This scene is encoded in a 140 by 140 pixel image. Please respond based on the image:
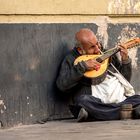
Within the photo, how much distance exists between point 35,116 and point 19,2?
1.18 metres

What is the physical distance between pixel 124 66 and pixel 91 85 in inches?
17.0

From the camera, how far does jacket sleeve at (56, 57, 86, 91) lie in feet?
24.7

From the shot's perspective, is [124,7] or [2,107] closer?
[2,107]

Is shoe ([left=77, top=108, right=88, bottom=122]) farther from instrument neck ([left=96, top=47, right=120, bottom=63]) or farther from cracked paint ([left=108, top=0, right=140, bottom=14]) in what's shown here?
cracked paint ([left=108, top=0, right=140, bottom=14])

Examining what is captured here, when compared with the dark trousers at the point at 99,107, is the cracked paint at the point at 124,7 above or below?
above

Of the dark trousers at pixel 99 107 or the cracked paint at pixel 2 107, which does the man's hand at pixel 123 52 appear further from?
the cracked paint at pixel 2 107

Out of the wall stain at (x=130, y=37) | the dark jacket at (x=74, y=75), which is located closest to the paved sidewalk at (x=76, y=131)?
the dark jacket at (x=74, y=75)

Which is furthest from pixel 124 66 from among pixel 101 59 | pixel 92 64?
pixel 92 64

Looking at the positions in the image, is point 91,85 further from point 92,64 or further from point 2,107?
point 2,107

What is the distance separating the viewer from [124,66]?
7.87 metres

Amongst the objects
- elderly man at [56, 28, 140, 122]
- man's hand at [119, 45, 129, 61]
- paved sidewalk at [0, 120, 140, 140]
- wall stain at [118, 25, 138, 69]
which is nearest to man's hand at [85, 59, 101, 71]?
elderly man at [56, 28, 140, 122]

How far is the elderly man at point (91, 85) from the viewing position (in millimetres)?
7594

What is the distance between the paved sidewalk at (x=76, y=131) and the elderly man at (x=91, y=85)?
0.17 metres

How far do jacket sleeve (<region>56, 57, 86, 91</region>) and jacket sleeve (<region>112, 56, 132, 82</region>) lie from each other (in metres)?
0.53
